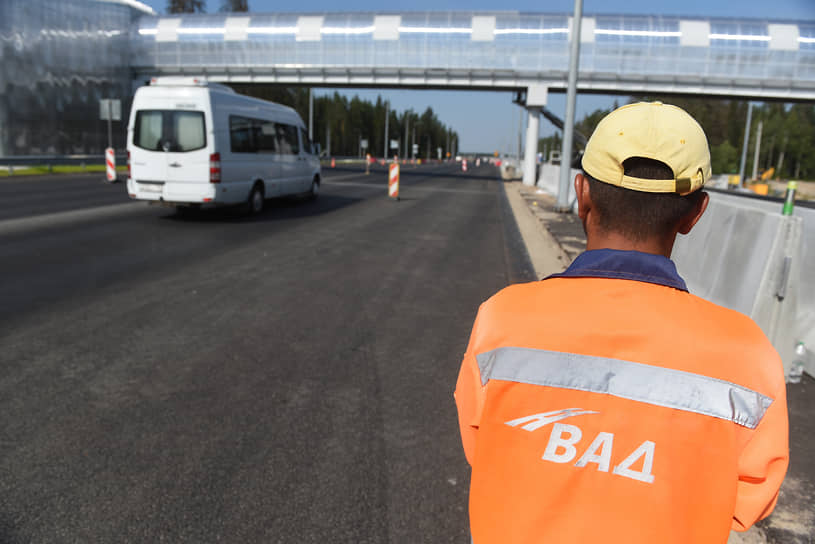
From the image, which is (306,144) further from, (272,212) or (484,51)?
(484,51)

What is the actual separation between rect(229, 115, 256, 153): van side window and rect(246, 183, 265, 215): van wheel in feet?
3.28

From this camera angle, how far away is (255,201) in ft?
50.7

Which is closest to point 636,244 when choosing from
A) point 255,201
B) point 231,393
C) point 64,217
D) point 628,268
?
point 628,268

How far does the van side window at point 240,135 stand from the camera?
14000 mm

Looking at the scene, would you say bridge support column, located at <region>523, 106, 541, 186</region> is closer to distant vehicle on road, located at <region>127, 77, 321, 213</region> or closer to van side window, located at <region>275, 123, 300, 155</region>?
van side window, located at <region>275, 123, 300, 155</region>

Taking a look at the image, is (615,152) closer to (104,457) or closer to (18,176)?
(104,457)

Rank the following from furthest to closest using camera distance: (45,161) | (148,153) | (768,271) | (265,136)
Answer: (45,161) < (265,136) < (148,153) < (768,271)

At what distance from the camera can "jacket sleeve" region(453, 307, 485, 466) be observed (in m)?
1.23

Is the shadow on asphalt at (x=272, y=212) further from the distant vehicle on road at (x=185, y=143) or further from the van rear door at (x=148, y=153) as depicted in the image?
the van rear door at (x=148, y=153)

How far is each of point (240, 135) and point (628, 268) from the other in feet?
46.3

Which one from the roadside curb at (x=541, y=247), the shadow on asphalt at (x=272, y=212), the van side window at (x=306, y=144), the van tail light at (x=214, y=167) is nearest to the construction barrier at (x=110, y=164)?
the shadow on asphalt at (x=272, y=212)

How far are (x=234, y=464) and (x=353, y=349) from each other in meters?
2.15

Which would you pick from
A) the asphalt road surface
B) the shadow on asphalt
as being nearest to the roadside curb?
the asphalt road surface

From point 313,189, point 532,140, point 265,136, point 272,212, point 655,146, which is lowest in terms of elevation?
point 272,212
